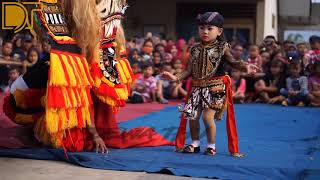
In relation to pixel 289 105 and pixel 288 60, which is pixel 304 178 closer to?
pixel 289 105

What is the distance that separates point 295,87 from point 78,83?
18.9ft

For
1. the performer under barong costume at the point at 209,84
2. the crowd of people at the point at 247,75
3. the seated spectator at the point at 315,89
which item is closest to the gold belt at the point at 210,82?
the performer under barong costume at the point at 209,84

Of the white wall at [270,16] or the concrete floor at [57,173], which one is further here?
the white wall at [270,16]

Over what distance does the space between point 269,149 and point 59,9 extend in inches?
77.7

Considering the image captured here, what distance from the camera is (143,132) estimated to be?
14.3 feet

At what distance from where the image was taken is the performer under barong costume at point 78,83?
11.6ft

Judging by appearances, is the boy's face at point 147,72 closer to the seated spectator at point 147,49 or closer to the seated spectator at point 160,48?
the seated spectator at point 147,49

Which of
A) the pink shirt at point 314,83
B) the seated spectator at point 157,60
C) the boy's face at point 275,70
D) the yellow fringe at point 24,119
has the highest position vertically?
the seated spectator at point 157,60

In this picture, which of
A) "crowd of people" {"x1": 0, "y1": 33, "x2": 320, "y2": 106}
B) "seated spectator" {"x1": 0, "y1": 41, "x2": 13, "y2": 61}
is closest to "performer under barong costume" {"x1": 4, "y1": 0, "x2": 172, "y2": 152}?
"crowd of people" {"x1": 0, "y1": 33, "x2": 320, "y2": 106}

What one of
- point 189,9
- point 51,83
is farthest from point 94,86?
point 189,9

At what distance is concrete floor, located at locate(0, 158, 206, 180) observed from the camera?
313 cm

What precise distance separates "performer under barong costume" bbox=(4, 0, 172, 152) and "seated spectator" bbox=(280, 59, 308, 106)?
15.5 feet

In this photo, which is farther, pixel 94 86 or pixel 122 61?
pixel 122 61

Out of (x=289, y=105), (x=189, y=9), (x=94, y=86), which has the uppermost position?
(x=189, y=9)
